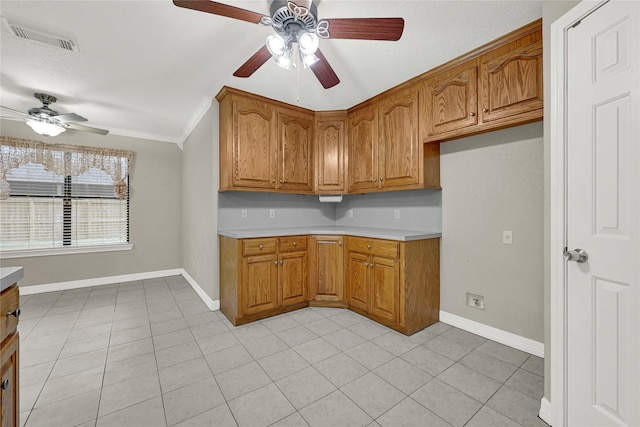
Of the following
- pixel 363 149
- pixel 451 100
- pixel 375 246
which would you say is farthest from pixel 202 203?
pixel 451 100

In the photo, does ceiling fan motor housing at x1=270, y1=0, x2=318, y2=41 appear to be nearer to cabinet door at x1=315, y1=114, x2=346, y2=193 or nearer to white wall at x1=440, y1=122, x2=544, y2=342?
white wall at x1=440, y1=122, x2=544, y2=342

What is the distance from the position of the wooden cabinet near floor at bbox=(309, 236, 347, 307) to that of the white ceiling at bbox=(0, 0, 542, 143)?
174 centimetres

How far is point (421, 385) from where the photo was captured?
171 centimetres

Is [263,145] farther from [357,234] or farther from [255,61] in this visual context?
[357,234]

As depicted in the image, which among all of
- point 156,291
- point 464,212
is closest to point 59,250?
point 156,291


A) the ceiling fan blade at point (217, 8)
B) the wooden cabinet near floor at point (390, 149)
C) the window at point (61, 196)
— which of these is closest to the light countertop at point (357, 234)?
the wooden cabinet near floor at point (390, 149)

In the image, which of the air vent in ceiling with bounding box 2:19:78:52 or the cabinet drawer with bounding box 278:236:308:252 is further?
the cabinet drawer with bounding box 278:236:308:252

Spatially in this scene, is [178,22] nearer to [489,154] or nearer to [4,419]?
[4,419]

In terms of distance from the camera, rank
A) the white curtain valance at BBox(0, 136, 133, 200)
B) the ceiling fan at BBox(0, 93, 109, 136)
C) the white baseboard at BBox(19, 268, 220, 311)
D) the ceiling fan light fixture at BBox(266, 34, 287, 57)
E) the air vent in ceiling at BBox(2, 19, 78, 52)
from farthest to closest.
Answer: the white curtain valance at BBox(0, 136, 133, 200)
the white baseboard at BBox(19, 268, 220, 311)
the ceiling fan at BBox(0, 93, 109, 136)
the air vent in ceiling at BBox(2, 19, 78, 52)
the ceiling fan light fixture at BBox(266, 34, 287, 57)

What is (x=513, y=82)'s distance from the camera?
195 centimetres

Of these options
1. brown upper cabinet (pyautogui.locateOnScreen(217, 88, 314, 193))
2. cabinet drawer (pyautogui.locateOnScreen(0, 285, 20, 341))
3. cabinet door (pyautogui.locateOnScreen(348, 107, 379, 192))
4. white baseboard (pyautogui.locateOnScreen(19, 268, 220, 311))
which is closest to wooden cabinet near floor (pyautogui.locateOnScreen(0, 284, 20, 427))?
cabinet drawer (pyautogui.locateOnScreen(0, 285, 20, 341))

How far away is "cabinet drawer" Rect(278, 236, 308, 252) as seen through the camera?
2.86 meters

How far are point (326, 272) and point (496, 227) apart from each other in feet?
5.84

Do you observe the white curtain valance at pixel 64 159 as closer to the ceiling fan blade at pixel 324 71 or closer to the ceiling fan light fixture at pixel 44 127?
the ceiling fan light fixture at pixel 44 127
